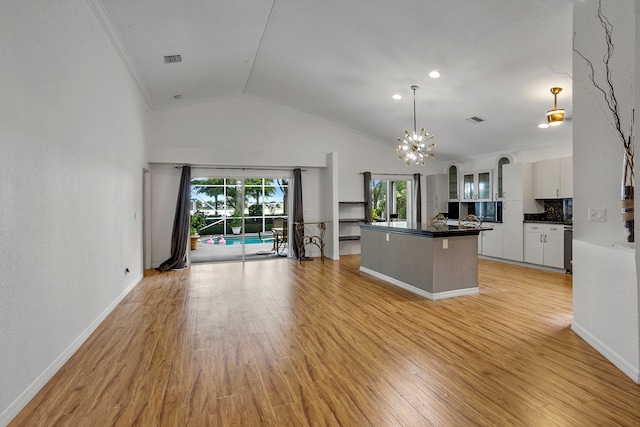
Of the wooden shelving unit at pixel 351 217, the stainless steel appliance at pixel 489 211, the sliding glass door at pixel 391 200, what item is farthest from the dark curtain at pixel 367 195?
the stainless steel appliance at pixel 489 211

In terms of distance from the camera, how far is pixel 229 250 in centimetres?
871

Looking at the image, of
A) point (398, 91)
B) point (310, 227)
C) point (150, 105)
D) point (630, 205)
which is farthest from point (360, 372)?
point (150, 105)

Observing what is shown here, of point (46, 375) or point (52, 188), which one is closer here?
point (46, 375)

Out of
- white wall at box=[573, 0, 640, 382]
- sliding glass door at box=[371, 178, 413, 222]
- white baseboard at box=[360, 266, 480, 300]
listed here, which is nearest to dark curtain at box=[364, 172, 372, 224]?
sliding glass door at box=[371, 178, 413, 222]

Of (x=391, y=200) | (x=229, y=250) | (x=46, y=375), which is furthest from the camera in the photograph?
(x=391, y=200)

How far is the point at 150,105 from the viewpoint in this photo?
655 cm

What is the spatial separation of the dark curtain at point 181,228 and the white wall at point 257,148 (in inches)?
10.6

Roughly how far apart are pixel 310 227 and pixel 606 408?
6.44m

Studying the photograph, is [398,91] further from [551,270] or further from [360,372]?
[360,372]

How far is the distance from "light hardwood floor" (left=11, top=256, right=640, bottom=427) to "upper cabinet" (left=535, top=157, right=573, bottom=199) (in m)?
2.45

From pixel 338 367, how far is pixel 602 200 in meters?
2.69

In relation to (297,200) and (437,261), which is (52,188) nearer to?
(437,261)

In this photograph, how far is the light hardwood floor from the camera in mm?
1952

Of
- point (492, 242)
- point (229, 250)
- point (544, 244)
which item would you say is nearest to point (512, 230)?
point (492, 242)
